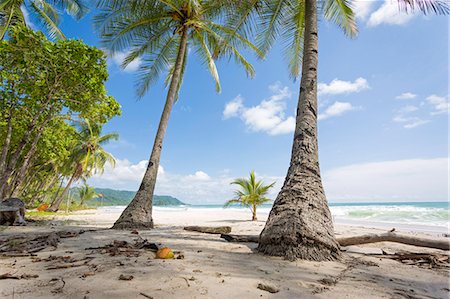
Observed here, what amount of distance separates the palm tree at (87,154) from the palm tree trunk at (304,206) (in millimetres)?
20099

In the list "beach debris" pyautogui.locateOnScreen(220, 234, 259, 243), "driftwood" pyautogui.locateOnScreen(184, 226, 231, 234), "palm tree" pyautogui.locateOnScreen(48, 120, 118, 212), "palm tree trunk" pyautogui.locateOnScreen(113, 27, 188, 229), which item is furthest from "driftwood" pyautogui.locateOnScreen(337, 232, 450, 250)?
"palm tree" pyautogui.locateOnScreen(48, 120, 118, 212)

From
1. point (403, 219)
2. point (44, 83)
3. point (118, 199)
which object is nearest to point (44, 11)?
point (44, 83)

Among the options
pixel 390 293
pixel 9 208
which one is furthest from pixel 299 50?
pixel 9 208

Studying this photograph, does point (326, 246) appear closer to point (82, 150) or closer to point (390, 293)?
point (390, 293)

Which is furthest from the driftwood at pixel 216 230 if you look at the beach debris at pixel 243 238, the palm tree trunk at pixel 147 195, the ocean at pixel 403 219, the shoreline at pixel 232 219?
the ocean at pixel 403 219

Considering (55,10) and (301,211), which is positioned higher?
(55,10)

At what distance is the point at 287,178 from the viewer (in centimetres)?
425

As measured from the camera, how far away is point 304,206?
3.68m

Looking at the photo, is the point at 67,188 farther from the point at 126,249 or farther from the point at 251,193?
the point at 126,249

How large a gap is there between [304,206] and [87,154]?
21926mm

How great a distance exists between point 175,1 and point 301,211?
8085 millimetres

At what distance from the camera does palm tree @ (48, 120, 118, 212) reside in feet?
70.3

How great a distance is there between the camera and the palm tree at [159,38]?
7.08 m

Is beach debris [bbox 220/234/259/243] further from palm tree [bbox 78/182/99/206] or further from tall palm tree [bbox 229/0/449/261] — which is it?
palm tree [bbox 78/182/99/206]
